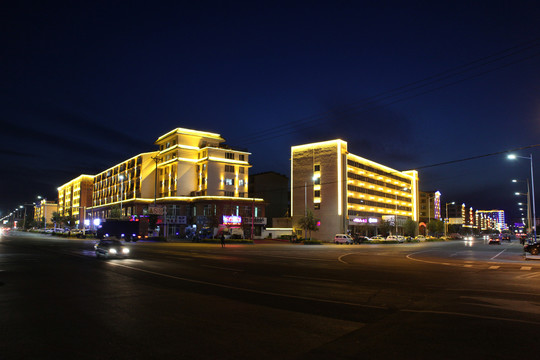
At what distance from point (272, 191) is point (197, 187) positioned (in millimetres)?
29374

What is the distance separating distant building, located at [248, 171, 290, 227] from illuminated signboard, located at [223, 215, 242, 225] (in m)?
25.6

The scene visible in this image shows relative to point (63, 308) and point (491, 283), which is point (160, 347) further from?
point (491, 283)

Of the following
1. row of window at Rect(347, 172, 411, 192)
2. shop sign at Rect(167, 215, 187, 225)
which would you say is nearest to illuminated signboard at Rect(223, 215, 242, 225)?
shop sign at Rect(167, 215, 187, 225)

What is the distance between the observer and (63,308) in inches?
384

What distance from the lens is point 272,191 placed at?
4232 inches

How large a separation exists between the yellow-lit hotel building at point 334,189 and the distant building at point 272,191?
745 inches

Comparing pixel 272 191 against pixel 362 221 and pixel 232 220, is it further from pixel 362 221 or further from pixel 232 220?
pixel 232 220

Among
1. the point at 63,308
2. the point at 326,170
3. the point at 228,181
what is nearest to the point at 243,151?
the point at 228,181

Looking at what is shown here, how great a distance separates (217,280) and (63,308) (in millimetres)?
6454

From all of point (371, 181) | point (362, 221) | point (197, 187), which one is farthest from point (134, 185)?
point (371, 181)

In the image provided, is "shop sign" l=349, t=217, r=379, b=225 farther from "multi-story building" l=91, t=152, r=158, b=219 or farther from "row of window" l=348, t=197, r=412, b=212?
"multi-story building" l=91, t=152, r=158, b=219

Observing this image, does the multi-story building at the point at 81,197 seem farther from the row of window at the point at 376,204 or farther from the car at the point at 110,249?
the car at the point at 110,249

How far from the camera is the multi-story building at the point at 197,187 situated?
250 ft

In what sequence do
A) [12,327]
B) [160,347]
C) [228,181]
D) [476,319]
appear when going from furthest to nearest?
[228,181]
[476,319]
[12,327]
[160,347]
